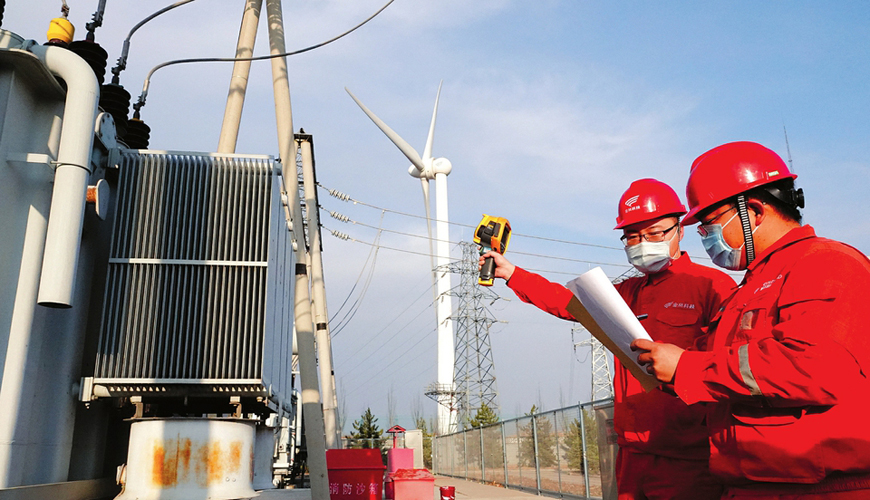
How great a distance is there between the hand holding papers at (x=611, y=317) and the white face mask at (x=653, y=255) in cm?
127

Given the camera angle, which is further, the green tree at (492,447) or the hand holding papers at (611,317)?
the green tree at (492,447)

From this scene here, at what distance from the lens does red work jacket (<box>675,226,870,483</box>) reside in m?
2.24

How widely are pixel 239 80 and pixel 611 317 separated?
7624 mm

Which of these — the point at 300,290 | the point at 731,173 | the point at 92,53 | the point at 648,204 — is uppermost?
the point at 92,53

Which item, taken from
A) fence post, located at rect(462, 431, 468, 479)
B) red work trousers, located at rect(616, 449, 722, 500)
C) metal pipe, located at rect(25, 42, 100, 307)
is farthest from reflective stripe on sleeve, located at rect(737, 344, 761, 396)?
fence post, located at rect(462, 431, 468, 479)

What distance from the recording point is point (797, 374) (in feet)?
7.34

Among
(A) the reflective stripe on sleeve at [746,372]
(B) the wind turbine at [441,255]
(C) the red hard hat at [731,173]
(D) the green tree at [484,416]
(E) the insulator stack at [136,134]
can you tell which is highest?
(B) the wind turbine at [441,255]

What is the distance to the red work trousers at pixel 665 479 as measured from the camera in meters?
3.78

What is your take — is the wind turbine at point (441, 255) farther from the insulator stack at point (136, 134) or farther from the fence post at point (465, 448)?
the insulator stack at point (136, 134)

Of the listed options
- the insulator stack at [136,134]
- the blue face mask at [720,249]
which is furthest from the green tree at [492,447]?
the blue face mask at [720,249]

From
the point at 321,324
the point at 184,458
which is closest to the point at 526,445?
the point at 321,324

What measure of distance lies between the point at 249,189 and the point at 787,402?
220 inches

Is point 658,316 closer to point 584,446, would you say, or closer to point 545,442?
point 584,446

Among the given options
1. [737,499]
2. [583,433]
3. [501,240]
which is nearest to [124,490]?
[501,240]
